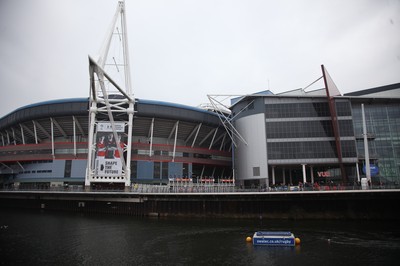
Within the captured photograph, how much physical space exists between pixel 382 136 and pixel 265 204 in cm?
3606

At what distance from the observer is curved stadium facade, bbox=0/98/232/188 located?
Answer: 75750mm

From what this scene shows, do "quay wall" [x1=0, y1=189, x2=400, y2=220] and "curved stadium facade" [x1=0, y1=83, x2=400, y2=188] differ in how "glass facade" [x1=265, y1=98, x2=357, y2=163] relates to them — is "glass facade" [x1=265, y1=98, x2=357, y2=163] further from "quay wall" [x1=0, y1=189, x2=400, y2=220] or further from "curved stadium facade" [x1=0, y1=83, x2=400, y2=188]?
"quay wall" [x1=0, y1=189, x2=400, y2=220]

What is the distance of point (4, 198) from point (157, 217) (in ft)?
159

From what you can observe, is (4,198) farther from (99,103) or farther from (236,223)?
(236,223)

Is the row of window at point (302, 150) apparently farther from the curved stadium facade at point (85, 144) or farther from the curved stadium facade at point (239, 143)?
the curved stadium facade at point (85, 144)

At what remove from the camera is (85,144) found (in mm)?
77438

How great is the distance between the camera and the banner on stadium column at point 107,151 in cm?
6606

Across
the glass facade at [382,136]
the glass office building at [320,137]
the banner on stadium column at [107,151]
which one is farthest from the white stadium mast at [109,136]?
the glass facade at [382,136]

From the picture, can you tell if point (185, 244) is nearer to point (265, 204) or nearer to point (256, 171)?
point (265, 204)

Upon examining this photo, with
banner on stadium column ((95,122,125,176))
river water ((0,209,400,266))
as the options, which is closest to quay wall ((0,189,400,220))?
river water ((0,209,400,266))

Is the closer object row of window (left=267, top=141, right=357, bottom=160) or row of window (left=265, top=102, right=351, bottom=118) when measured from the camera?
row of window (left=267, top=141, right=357, bottom=160)

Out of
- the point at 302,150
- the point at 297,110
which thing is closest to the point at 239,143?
the point at 302,150

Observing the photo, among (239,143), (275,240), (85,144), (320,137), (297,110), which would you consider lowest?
(275,240)

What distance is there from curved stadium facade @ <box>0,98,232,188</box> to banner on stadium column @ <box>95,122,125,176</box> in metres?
7.33
